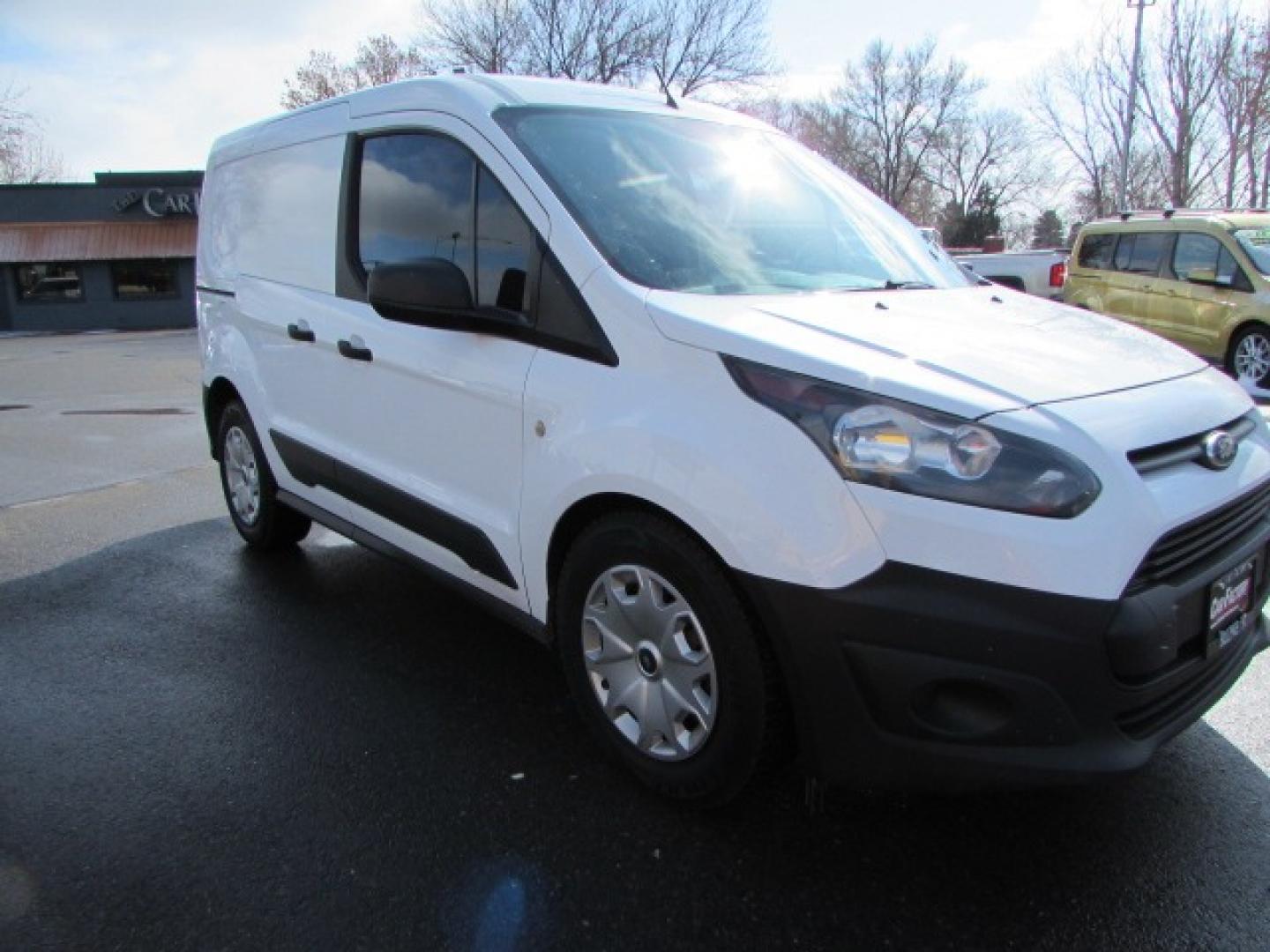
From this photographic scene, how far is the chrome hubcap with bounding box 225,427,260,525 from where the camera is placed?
4.70 m

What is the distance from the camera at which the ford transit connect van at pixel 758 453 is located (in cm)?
195

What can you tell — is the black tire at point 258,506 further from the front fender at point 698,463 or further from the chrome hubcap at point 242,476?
the front fender at point 698,463

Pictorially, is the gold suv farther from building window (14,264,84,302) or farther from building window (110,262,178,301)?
building window (14,264,84,302)

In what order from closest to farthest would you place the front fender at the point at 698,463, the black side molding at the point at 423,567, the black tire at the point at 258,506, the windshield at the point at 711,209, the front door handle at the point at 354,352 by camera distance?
1. the front fender at the point at 698,463
2. the windshield at the point at 711,209
3. the black side molding at the point at 423,567
4. the front door handle at the point at 354,352
5. the black tire at the point at 258,506

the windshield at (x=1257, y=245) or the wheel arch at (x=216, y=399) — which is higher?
the windshield at (x=1257, y=245)

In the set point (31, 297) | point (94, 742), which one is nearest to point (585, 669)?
point (94, 742)

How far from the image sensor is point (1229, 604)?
2.24 metres

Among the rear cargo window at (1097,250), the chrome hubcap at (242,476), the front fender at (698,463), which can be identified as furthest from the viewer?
the rear cargo window at (1097,250)

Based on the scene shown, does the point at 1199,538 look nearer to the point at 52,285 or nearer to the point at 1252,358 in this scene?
the point at 1252,358

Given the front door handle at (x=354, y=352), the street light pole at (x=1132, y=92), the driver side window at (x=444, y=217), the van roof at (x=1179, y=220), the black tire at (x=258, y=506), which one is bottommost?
the black tire at (x=258, y=506)

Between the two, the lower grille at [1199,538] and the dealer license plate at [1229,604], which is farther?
the dealer license plate at [1229,604]

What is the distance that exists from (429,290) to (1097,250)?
1190cm

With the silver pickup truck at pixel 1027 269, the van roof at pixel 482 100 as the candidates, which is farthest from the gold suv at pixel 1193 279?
the van roof at pixel 482 100

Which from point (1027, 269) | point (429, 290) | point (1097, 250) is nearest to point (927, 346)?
point (429, 290)
